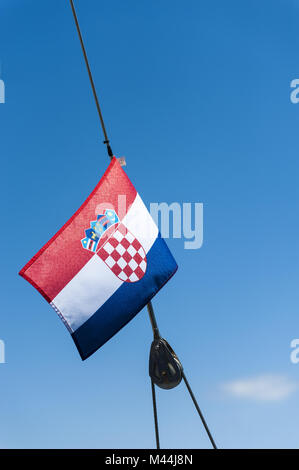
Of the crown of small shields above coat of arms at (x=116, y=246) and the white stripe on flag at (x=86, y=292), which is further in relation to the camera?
the crown of small shields above coat of arms at (x=116, y=246)

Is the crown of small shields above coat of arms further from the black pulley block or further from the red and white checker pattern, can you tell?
the black pulley block

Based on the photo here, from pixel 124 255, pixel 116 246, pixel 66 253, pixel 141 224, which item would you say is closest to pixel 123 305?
pixel 124 255

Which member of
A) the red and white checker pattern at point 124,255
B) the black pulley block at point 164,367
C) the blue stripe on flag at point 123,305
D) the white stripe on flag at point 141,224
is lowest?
the black pulley block at point 164,367

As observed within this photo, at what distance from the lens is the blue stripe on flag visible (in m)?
9.02

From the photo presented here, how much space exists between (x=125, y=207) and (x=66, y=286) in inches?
65.4

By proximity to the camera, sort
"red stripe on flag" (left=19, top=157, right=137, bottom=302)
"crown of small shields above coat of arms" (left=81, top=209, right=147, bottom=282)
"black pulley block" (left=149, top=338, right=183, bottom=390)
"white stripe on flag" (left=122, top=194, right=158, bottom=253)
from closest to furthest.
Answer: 1. "red stripe on flag" (left=19, top=157, right=137, bottom=302)
2. "crown of small shields above coat of arms" (left=81, top=209, right=147, bottom=282)
3. "black pulley block" (left=149, top=338, right=183, bottom=390)
4. "white stripe on flag" (left=122, top=194, right=158, bottom=253)

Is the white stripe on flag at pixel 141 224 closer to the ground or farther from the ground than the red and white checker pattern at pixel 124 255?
farther from the ground

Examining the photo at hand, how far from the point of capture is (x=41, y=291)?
885 cm

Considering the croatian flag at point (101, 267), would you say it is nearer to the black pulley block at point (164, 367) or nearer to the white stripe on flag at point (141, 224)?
the white stripe on flag at point (141, 224)

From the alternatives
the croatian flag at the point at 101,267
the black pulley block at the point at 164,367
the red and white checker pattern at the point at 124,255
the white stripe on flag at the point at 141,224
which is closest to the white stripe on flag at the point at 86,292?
the croatian flag at the point at 101,267

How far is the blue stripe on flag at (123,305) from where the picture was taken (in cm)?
902

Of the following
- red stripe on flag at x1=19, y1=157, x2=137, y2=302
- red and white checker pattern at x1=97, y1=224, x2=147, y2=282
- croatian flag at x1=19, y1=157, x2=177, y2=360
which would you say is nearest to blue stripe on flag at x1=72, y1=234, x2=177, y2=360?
croatian flag at x1=19, y1=157, x2=177, y2=360
